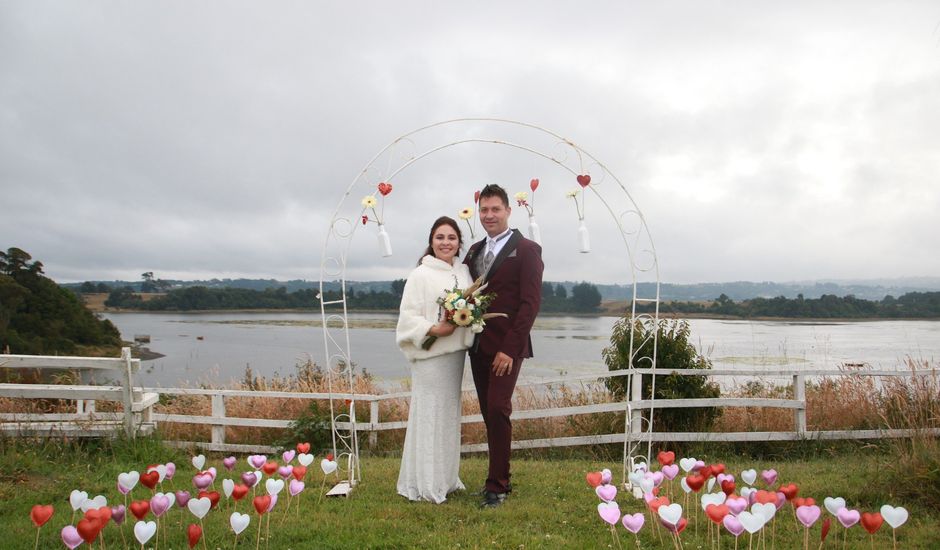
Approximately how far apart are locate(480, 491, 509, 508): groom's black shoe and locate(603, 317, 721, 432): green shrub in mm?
2845

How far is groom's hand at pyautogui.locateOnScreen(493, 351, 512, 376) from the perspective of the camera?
4559mm

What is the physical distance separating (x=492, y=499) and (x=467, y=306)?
1.39m

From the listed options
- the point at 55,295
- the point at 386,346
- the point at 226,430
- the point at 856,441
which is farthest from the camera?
the point at 386,346

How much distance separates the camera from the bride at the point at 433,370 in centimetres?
470

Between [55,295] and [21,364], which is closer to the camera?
[21,364]

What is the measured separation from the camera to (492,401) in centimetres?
464

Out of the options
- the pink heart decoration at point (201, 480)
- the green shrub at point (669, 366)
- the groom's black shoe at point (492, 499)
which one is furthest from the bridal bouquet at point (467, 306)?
the green shrub at point (669, 366)

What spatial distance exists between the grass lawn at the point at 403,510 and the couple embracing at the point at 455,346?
0.27m

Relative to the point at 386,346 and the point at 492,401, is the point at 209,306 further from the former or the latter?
the point at 492,401

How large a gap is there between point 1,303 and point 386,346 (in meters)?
17.9

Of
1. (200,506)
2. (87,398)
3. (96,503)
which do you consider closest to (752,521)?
(200,506)

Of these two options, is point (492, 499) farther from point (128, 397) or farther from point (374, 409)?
point (128, 397)

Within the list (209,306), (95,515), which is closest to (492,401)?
(95,515)

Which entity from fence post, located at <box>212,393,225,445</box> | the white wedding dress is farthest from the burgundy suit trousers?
fence post, located at <box>212,393,225,445</box>
